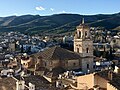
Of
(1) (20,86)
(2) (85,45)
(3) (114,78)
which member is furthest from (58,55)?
(1) (20,86)

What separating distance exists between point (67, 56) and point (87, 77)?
12.8 meters

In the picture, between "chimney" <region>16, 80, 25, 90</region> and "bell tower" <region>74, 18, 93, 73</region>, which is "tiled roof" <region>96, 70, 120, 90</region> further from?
"bell tower" <region>74, 18, 93, 73</region>

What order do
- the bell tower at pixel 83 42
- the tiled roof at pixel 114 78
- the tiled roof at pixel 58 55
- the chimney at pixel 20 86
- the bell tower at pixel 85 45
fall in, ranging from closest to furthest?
1. the chimney at pixel 20 86
2. the tiled roof at pixel 114 78
3. the tiled roof at pixel 58 55
4. the bell tower at pixel 85 45
5. the bell tower at pixel 83 42

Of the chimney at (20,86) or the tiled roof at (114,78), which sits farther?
the tiled roof at (114,78)

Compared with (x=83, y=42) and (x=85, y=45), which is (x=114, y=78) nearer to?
(x=83, y=42)

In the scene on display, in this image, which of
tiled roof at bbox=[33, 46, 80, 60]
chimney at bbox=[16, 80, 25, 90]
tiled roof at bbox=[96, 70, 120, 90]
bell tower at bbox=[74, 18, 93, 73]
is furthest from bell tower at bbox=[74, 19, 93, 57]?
chimney at bbox=[16, 80, 25, 90]

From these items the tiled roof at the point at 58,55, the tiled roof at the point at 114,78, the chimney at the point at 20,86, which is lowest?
the tiled roof at the point at 58,55

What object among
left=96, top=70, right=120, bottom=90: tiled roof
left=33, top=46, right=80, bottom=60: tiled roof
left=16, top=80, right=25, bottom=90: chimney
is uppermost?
left=16, top=80, right=25, bottom=90: chimney

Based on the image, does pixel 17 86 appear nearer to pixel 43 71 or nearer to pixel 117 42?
pixel 43 71

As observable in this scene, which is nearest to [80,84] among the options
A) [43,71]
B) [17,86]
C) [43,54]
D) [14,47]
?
[17,86]

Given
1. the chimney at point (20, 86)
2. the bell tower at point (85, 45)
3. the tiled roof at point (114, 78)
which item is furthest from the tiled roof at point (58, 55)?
the chimney at point (20, 86)

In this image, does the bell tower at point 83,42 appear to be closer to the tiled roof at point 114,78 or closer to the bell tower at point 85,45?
the bell tower at point 85,45

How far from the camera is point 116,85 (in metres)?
27.0

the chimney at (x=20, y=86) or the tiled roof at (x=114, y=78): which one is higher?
the chimney at (x=20, y=86)
